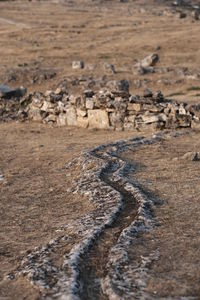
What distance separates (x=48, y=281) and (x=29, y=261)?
0.98 meters

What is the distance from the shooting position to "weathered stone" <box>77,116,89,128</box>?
22.9 metres

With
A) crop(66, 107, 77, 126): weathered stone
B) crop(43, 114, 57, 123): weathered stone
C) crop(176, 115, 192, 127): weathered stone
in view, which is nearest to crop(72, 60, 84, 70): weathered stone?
crop(43, 114, 57, 123): weathered stone

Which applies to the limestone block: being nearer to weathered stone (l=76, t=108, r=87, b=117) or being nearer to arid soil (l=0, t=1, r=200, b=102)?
weathered stone (l=76, t=108, r=87, b=117)

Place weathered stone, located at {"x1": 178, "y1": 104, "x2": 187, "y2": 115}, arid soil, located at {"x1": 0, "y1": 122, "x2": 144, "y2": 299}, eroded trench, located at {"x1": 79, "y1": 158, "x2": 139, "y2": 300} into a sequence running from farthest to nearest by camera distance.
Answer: weathered stone, located at {"x1": 178, "y1": 104, "x2": 187, "y2": 115} → arid soil, located at {"x1": 0, "y1": 122, "x2": 144, "y2": 299} → eroded trench, located at {"x1": 79, "y1": 158, "x2": 139, "y2": 300}

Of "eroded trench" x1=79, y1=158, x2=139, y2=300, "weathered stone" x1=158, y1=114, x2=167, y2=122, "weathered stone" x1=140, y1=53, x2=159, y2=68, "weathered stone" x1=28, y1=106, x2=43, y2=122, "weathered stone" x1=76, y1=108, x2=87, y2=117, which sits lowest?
"weathered stone" x1=28, y1=106, x2=43, y2=122

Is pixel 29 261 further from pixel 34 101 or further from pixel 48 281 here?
pixel 34 101

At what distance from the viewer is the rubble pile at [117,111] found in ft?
70.1

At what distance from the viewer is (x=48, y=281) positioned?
28.8ft

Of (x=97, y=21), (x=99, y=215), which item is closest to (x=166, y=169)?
(x=99, y=215)

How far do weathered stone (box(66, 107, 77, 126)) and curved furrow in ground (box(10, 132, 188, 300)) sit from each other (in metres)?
8.97

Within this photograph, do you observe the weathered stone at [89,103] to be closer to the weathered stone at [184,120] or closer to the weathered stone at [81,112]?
the weathered stone at [81,112]

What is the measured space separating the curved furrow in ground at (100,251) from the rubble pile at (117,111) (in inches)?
286

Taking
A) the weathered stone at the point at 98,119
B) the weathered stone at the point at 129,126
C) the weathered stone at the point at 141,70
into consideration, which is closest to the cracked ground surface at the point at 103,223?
the weathered stone at the point at 129,126

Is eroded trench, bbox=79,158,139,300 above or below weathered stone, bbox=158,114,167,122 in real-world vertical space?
above
